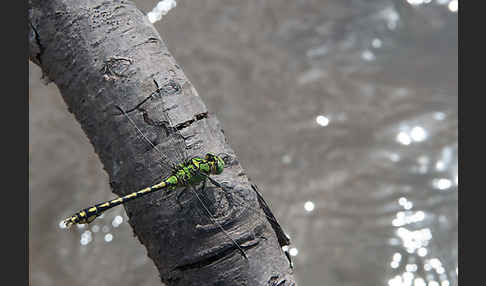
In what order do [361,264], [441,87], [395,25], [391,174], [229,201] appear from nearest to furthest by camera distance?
[229,201], [361,264], [391,174], [441,87], [395,25]

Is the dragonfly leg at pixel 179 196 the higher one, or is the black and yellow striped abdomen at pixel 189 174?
the black and yellow striped abdomen at pixel 189 174

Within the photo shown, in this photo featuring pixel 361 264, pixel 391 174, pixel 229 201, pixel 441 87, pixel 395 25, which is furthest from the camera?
pixel 395 25

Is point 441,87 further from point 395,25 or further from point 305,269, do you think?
point 305,269

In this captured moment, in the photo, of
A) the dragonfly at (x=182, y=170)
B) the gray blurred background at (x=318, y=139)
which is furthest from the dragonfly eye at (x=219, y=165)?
the gray blurred background at (x=318, y=139)

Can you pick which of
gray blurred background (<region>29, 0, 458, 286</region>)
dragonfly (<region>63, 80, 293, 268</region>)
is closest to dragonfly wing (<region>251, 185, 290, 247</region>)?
dragonfly (<region>63, 80, 293, 268</region>)

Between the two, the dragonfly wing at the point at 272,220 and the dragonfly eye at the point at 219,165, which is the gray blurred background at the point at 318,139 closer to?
the dragonfly wing at the point at 272,220

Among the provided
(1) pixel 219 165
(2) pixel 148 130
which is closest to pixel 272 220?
(1) pixel 219 165

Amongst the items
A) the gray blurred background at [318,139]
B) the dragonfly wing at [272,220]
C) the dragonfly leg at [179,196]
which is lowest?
the dragonfly wing at [272,220]

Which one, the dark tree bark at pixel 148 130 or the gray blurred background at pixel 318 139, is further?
the gray blurred background at pixel 318 139

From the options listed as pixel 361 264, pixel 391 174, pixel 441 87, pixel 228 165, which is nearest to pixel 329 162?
pixel 391 174
